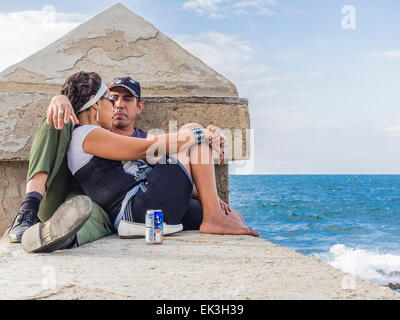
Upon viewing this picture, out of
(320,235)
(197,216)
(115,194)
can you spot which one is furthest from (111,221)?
(320,235)

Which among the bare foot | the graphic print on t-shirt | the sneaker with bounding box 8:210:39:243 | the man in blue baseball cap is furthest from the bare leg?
the sneaker with bounding box 8:210:39:243

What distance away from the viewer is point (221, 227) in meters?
3.11

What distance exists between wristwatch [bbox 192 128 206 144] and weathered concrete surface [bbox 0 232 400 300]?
2.36 ft

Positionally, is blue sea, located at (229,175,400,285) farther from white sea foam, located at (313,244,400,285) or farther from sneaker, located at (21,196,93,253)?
sneaker, located at (21,196,93,253)

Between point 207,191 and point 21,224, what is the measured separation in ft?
3.94

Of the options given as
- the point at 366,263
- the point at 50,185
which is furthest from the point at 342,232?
the point at 50,185

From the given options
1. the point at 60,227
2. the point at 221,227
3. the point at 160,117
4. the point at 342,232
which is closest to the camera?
the point at 60,227

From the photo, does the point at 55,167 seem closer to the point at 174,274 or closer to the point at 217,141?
the point at 217,141

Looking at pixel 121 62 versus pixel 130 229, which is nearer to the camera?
pixel 130 229

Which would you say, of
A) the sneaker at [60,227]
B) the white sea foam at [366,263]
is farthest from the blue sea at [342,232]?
the sneaker at [60,227]

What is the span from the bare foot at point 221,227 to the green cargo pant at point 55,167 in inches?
25.4

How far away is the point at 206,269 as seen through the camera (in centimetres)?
201
